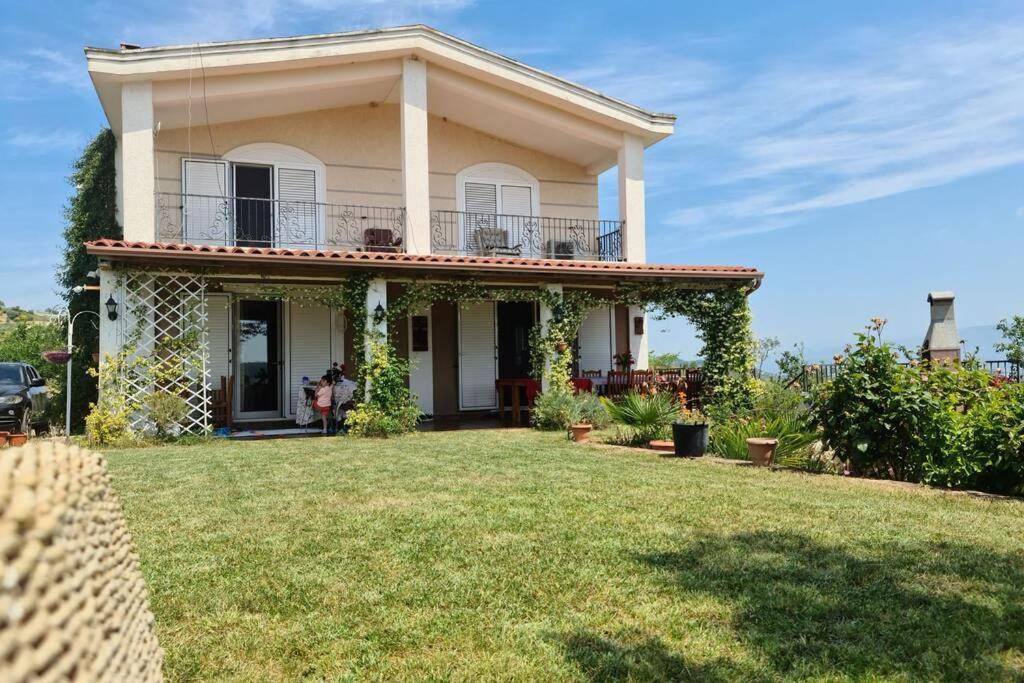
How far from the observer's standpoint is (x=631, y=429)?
34.8 feet

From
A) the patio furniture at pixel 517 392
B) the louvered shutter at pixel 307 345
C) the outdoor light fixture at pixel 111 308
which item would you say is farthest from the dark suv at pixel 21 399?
the patio furniture at pixel 517 392

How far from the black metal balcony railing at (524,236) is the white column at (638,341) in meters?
1.43

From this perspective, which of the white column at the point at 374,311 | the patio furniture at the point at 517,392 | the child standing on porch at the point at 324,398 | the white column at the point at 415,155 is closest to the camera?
the white column at the point at 374,311

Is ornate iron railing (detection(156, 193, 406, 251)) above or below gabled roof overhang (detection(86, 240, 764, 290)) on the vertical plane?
above

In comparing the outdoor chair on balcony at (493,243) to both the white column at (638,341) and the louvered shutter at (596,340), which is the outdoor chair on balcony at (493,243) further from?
the white column at (638,341)

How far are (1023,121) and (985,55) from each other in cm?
334

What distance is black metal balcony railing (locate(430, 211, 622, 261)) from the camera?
48.9 feet

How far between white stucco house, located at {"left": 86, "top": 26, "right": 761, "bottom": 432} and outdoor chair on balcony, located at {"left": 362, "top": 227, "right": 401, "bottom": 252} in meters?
0.03

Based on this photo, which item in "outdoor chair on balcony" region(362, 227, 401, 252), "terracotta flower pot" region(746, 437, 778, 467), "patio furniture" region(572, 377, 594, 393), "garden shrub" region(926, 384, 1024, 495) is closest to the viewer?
"garden shrub" region(926, 384, 1024, 495)

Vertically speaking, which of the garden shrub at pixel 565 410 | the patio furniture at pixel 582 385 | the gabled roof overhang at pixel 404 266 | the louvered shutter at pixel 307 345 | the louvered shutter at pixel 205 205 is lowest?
the garden shrub at pixel 565 410

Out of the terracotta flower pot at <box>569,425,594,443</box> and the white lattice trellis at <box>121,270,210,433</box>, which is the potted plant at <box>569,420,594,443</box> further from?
the white lattice trellis at <box>121,270,210,433</box>

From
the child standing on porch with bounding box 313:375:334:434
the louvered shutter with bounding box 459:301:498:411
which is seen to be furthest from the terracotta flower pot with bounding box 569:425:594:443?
the louvered shutter with bounding box 459:301:498:411

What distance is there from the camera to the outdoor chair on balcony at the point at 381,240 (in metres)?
13.5

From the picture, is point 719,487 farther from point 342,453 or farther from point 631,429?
point 342,453
